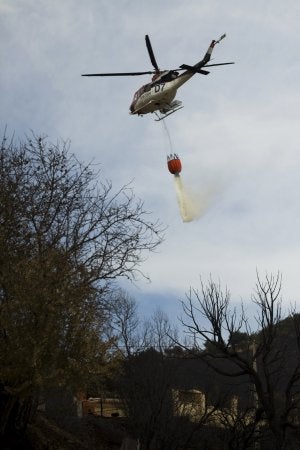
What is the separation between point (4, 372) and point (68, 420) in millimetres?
16079

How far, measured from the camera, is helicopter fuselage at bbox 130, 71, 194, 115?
1099 inches

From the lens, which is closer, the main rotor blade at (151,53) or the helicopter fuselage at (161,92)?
the helicopter fuselage at (161,92)

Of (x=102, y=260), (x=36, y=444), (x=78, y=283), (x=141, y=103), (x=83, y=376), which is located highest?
(x=141, y=103)

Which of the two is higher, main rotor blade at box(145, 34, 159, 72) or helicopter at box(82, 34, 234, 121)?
main rotor blade at box(145, 34, 159, 72)

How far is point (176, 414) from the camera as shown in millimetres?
24312

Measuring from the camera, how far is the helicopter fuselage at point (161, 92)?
27.9 meters

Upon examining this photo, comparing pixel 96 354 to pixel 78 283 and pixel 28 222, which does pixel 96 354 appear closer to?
pixel 78 283

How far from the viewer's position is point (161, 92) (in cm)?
2806

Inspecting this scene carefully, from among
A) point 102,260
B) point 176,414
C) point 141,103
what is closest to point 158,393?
point 176,414

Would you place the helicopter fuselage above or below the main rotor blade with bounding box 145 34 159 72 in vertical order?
below

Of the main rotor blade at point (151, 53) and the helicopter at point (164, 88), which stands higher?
the main rotor blade at point (151, 53)

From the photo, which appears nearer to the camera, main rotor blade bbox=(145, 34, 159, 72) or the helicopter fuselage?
the helicopter fuselage

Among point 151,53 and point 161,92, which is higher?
point 151,53

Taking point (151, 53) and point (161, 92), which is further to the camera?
point (151, 53)
